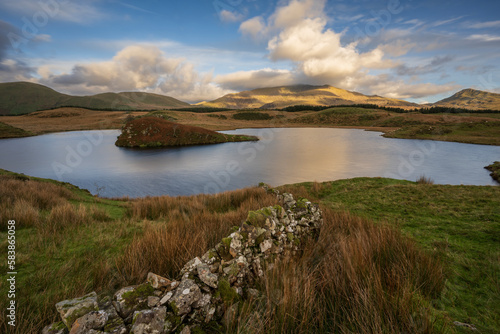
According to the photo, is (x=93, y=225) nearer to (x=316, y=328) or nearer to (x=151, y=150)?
(x=316, y=328)

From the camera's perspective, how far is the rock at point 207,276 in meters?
2.59

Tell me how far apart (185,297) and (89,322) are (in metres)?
0.87

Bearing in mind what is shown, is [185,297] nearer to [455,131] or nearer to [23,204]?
[23,204]

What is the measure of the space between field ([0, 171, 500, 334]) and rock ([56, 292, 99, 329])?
1.50ft

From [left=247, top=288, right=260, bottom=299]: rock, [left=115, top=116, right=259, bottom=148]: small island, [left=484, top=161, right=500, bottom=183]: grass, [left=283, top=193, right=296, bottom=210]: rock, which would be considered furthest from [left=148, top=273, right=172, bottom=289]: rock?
[left=115, top=116, right=259, bottom=148]: small island

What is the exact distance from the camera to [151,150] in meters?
33.9

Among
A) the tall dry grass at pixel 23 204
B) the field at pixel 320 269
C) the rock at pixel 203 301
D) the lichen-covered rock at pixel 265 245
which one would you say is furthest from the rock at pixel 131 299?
the tall dry grass at pixel 23 204

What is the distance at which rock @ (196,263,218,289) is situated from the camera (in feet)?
8.50

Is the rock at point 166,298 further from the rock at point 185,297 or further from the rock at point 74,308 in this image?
the rock at point 74,308

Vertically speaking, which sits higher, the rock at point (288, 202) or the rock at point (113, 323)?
Result: the rock at point (288, 202)

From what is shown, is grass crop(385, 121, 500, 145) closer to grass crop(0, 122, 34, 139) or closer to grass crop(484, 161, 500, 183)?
grass crop(484, 161, 500, 183)

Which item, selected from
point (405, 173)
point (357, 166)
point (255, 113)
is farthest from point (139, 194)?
point (255, 113)

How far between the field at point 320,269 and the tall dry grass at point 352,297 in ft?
0.05

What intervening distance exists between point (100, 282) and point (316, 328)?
304 centimetres
